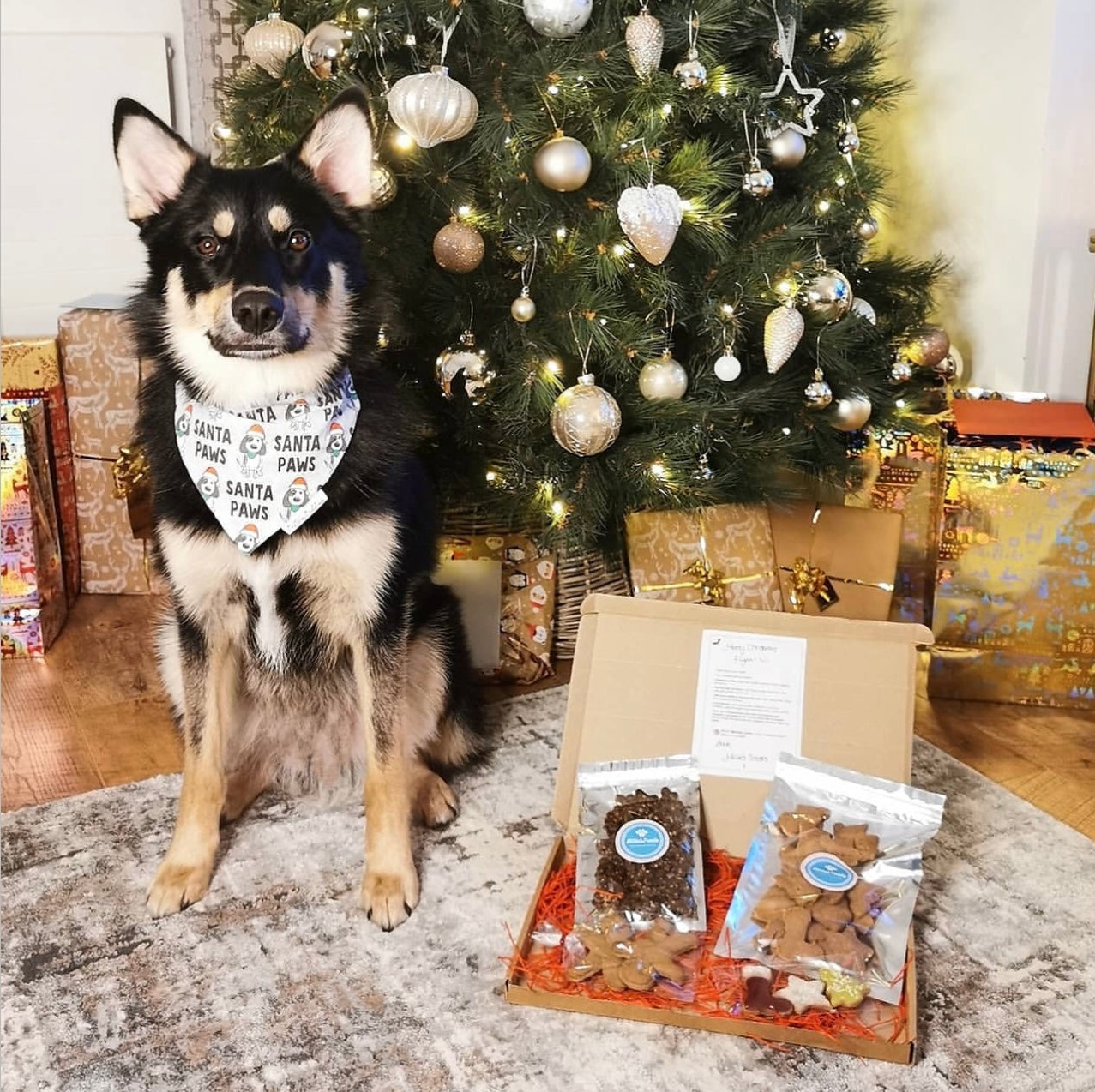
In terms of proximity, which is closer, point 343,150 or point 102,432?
point 343,150

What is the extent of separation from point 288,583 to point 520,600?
84cm

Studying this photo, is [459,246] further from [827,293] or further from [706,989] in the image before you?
[706,989]

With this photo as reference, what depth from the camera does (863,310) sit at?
2.10 meters

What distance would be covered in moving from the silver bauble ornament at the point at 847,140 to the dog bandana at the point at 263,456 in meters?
1.17

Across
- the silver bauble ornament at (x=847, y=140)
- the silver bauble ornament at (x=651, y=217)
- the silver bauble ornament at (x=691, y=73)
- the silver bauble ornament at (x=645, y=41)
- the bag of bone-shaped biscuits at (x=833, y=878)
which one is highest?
the silver bauble ornament at (x=645, y=41)

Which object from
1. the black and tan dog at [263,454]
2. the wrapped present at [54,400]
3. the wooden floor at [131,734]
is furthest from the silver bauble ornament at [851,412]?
the wrapped present at [54,400]

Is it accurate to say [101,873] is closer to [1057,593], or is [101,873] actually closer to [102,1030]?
[102,1030]

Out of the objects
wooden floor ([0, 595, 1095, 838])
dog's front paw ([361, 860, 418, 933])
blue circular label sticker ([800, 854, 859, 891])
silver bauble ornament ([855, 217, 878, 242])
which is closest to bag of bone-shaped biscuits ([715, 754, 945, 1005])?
blue circular label sticker ([800, 854, 859, 891])

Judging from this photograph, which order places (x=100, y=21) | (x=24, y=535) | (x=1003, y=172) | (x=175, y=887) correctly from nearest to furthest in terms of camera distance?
(x=175, y=887) → (x=24, y=535) → (x=1003, y=172) → (x=100, y=21)

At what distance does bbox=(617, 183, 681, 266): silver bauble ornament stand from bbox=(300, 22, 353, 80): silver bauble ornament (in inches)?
21.8

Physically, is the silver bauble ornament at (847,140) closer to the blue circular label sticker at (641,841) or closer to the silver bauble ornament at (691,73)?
the silver bauble ornament at (691,73)

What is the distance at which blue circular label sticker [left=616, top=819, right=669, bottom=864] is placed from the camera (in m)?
1.44

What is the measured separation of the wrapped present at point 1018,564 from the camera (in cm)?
216

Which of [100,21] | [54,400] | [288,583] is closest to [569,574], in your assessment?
[288,583]
